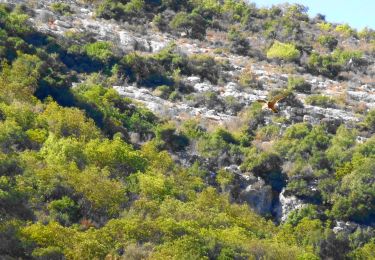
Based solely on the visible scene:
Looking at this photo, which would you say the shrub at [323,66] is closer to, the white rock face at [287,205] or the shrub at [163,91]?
the shrub at [163,91]

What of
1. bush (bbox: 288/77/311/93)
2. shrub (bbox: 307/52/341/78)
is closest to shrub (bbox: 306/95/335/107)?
bush (bbox: 288/77/311/93)

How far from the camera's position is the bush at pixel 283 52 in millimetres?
42656

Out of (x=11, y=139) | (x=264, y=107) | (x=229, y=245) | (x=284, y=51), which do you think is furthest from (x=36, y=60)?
(x=284, y=51)

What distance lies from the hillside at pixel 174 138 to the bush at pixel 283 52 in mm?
118

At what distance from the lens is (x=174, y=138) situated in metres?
28.5

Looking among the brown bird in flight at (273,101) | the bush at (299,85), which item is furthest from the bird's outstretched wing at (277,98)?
the bush at (299,85)

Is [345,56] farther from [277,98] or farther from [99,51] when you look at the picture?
[99,51]

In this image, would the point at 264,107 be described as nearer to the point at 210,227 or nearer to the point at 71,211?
the point at 210,227

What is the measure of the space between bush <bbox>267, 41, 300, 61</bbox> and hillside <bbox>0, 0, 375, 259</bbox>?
12cm

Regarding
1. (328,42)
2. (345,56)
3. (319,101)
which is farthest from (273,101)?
(328,42)

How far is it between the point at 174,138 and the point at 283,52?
1629 centimetres

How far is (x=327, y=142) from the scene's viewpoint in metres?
31.1

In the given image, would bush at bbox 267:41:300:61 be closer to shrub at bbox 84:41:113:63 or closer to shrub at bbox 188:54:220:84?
shrub at bbox 188:54:220:84

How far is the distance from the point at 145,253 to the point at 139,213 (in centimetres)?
291
